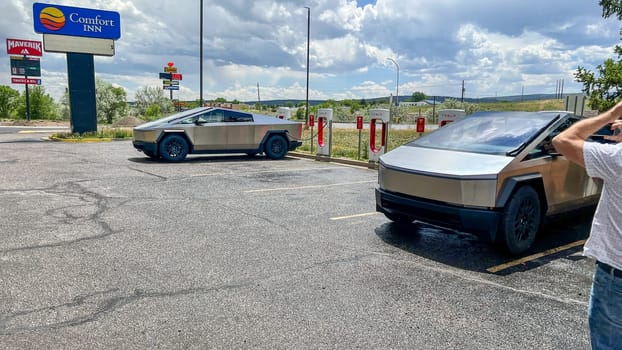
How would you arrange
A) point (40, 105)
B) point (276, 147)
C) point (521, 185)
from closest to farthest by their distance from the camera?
point (521, 185) → point (276, 147) → point (40, 105)

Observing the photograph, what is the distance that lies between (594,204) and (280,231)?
418 cm

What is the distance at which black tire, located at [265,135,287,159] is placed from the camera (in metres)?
13.2

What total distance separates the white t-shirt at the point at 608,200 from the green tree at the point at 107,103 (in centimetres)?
4928

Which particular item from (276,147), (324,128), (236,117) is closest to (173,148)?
(236,117)

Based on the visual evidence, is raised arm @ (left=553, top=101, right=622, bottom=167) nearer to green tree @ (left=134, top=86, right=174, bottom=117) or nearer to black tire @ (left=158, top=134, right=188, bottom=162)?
black tire @ (left=158, top=134, right=188, bottom=162)

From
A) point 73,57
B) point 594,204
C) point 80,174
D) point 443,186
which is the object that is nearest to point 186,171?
point 80,174

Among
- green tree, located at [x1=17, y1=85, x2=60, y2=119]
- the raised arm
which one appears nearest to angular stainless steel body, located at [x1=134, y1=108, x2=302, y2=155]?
the raised arm

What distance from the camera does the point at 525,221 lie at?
4.99 m

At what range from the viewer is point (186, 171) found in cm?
1055

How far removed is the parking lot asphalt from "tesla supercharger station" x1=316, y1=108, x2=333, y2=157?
5849 millimetres

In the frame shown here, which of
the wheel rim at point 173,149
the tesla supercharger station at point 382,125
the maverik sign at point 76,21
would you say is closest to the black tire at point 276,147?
the wheel rim at point 173,149

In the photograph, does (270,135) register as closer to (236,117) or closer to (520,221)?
(236,117)

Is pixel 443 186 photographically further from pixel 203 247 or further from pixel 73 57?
pixel 73 57

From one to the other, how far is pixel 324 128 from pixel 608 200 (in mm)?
11829
